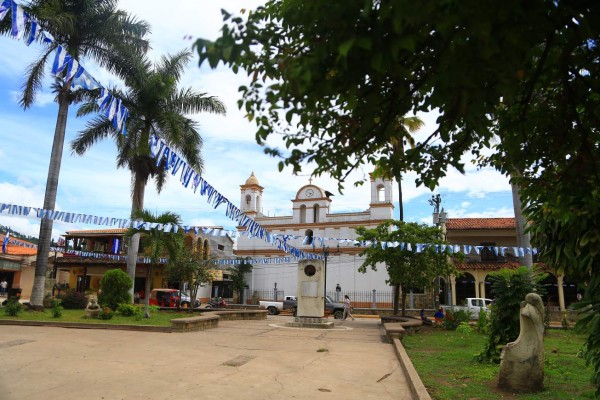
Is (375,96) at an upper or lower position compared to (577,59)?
lower

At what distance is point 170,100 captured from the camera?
67.9ft

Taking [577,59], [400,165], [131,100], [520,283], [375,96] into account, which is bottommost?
[520,283]

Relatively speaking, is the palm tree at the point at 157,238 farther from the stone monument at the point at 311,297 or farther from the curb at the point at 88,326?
the stone monument at the point at 311,297

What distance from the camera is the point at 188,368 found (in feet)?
24.9

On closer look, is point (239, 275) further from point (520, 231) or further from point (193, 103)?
point (520, 231)

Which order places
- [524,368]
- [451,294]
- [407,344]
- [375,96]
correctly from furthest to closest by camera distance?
[451,294] → [407,344] → [524,368] → [375,96]

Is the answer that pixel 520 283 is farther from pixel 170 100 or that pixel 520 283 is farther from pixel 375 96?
pixel 170 100

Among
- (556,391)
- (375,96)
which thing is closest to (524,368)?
(556,391)

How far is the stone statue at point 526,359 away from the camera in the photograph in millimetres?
6289

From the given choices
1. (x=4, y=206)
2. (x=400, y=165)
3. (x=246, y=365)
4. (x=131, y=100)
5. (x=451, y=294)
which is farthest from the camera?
(x=451, y=294)

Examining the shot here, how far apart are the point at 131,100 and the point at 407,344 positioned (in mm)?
15397

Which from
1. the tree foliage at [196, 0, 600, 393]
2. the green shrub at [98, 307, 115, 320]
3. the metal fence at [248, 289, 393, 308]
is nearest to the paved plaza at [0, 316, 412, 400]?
the green shrub at [98, 307, 115, 320]

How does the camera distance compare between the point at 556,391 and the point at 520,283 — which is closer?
the point at 556,391

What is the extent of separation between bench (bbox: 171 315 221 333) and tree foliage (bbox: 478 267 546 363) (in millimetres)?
8419
